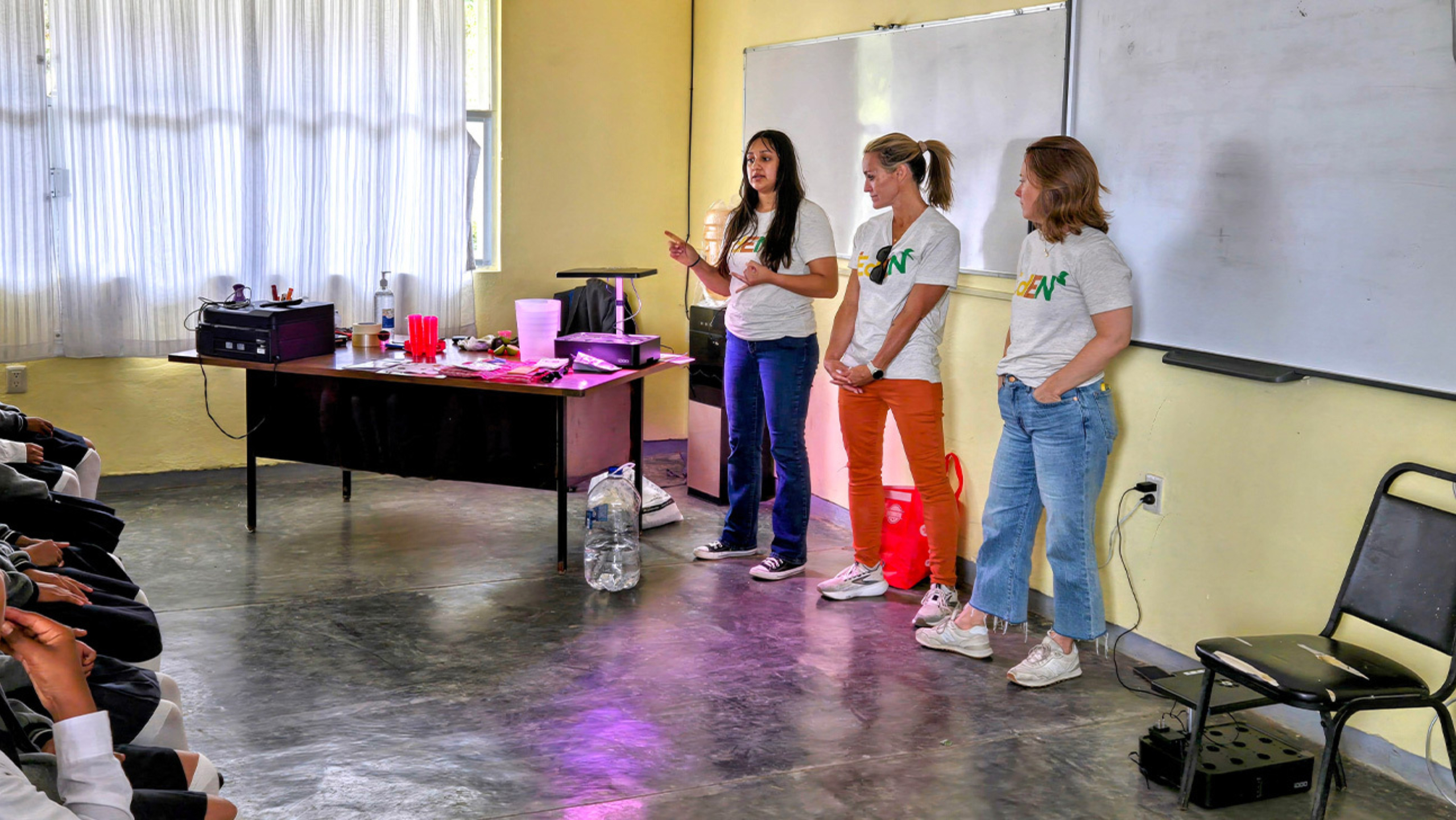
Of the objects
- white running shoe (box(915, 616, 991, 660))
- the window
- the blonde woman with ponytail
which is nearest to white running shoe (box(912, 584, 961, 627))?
the blonde woman with ponytail

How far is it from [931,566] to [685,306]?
2.92 m

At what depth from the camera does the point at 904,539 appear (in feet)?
15.1

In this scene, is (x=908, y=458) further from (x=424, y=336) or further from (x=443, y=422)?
(x=424, y=336)

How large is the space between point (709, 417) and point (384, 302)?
5.36 ft

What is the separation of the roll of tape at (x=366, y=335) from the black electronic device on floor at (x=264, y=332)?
0.65 feet

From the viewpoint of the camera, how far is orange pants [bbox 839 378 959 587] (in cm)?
414

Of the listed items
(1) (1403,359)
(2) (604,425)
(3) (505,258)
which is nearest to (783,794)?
(1) (1403,359)

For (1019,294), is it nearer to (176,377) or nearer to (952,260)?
(952,260)

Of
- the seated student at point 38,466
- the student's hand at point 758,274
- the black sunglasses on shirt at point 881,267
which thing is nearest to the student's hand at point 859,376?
the black sunglasses on shirt at point 881,267

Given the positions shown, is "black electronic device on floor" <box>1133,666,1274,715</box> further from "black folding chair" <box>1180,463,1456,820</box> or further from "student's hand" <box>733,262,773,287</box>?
"student's hand" <box>733,262,773,287</box>

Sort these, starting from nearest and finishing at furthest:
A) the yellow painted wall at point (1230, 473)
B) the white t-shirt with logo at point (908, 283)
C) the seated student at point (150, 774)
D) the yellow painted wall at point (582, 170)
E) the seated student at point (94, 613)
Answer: the seated student at point (150, 774) < the seated student at point (94, 613) < the yellow painted wall at point (1230, 473) < the white t-shirt with logo at point (908, 283) < the yellow painted wall at point (582, 170)

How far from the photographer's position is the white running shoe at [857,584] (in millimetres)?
4434

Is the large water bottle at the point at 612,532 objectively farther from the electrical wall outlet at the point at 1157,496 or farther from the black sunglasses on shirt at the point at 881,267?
the electrical wall outlet at the point at 1157,496

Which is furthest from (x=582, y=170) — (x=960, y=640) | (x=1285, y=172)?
(x=1285, y=172)
